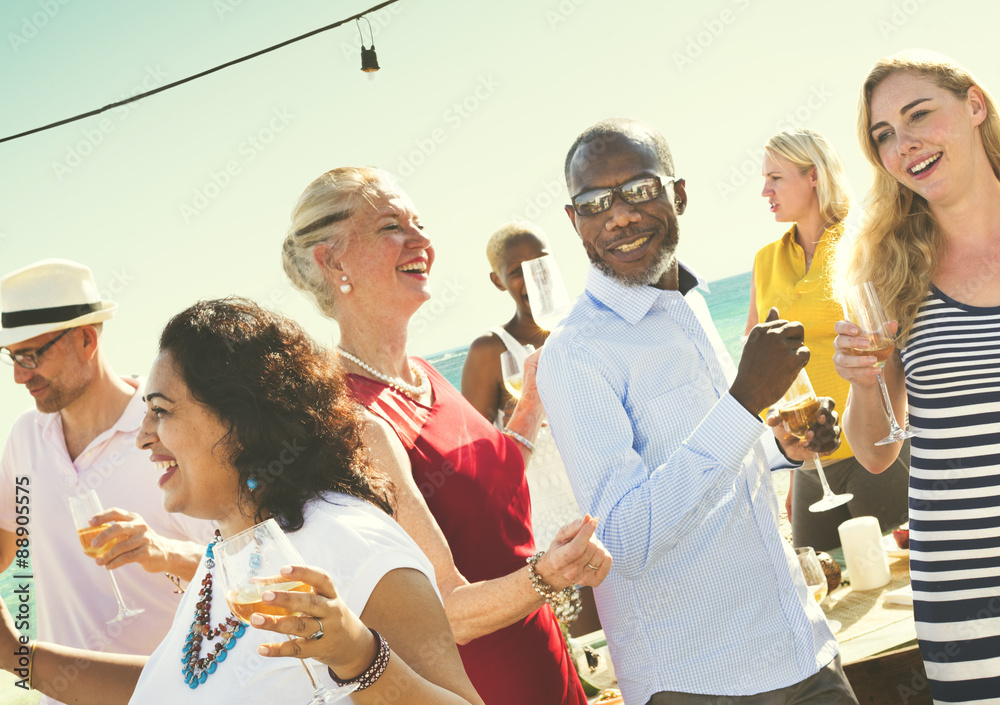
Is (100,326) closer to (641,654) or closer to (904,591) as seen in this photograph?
(641,654)

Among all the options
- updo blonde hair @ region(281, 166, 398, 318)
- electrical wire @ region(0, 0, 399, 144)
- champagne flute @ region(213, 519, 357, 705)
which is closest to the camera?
champagne flute @ region(213, 519, 357, 705)

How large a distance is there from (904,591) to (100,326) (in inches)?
135

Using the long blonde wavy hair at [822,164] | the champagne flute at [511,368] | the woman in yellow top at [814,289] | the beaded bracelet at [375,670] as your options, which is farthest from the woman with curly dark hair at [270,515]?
the long blonde wavy hair at [822,164]

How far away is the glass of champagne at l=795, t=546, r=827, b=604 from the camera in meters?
2.75

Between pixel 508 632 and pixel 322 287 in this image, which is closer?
pixel 508 632

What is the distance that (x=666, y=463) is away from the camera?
6.70 feet

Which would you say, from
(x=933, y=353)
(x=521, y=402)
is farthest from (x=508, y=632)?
(x=933, y=353)

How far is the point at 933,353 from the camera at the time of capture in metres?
2.41

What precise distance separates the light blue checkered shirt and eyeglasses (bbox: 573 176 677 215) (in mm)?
244

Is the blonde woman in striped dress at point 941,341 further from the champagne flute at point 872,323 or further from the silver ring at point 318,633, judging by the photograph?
the silver ring at point 318,633

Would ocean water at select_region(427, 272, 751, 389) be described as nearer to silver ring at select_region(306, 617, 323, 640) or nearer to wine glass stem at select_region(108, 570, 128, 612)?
wine glass stem at select_region(108, 570, 128, 612)

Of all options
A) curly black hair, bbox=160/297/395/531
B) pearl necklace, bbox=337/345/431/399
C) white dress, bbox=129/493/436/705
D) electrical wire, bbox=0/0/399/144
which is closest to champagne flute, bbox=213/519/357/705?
white dress, bbox=129/493/436/705

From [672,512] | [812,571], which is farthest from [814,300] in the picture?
[672,512]

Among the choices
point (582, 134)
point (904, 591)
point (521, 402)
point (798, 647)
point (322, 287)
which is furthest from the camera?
point (521, 402)
